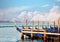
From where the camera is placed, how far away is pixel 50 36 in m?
11.4

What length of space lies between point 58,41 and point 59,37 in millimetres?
461

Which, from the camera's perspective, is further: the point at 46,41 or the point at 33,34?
the point at 33,34

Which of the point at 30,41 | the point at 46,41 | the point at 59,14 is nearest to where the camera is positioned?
the point at 46,41

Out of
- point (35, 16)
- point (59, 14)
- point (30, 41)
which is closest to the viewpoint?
point (30, 41)

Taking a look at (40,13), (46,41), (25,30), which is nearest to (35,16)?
(40,13)

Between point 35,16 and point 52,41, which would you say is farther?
point 35,16

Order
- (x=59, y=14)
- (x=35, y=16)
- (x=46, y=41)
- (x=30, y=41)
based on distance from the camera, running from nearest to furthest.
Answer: (x=46, y=41) < (x=30, y=41) < (x=59, y=14) < (x=35, y=16)

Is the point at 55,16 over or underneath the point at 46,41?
over

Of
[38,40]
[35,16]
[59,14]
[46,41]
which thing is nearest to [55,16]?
[59,14]

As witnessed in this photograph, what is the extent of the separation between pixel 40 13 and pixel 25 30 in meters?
7.31

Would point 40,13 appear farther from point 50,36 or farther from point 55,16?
point 50,36

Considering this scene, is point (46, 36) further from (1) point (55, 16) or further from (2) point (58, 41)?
(1) point (55, 16)

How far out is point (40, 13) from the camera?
19.0m

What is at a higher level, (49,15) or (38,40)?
(49,15)
